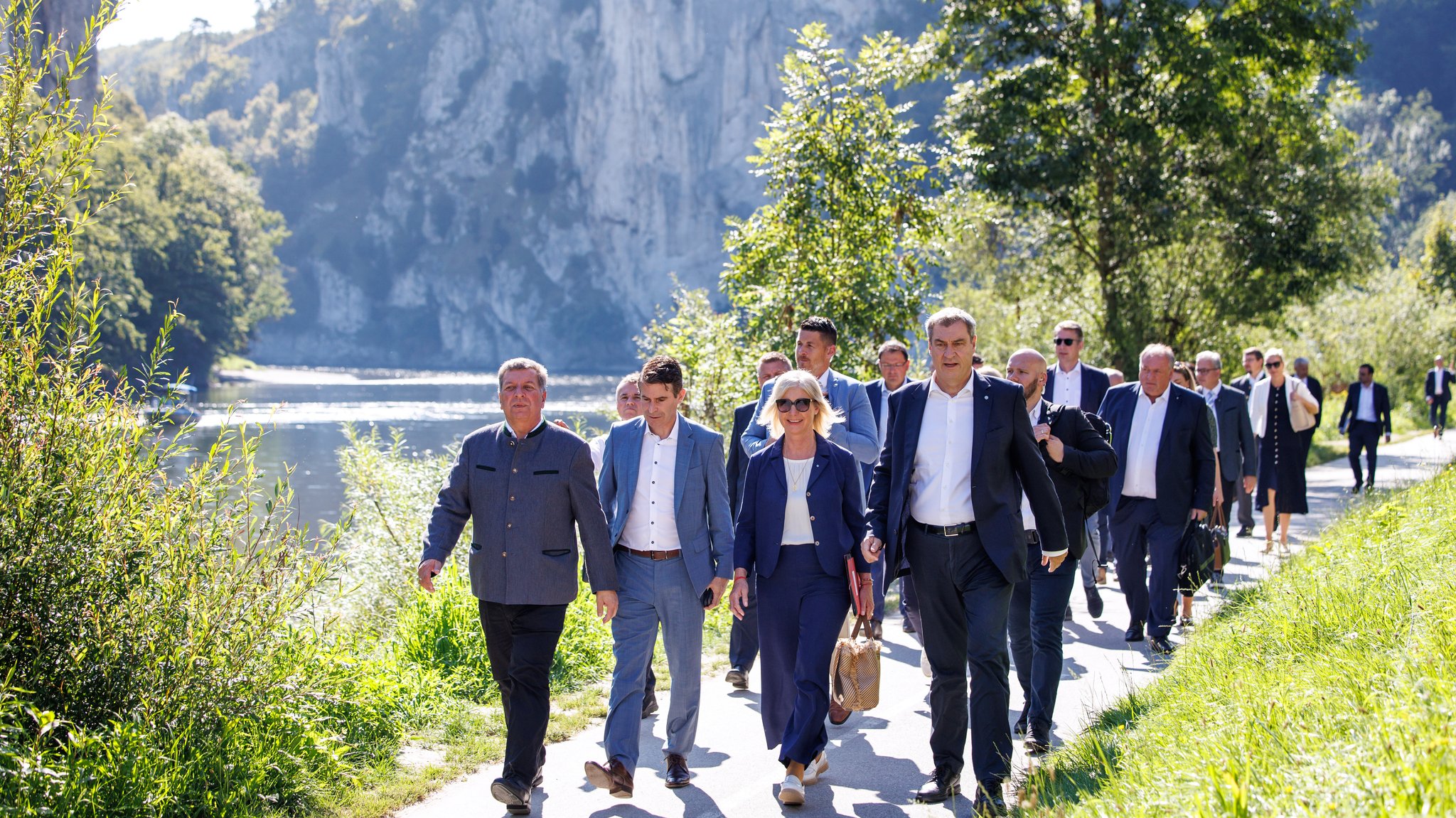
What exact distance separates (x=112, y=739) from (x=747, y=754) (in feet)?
9.40

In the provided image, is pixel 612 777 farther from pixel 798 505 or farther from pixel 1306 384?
pixel 1306 384

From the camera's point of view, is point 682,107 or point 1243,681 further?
point 682,107

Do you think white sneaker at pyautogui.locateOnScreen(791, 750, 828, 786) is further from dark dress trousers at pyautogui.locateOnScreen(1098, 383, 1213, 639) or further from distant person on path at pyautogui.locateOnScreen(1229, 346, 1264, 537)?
distant person on path at pyautogui.locateOnScreen(1229, 346, 1264, 537)

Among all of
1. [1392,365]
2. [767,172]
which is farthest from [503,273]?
[767,172]

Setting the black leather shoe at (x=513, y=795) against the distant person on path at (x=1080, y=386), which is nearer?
the black leather shoe at (x=513, y=795)

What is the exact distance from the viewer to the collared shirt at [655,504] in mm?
5492

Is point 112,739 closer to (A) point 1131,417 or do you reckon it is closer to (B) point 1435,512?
(A) point 1131,417

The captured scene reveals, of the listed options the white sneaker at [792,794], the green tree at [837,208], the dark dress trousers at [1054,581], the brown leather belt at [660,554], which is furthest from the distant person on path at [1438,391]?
the white sneaker at [792,794]

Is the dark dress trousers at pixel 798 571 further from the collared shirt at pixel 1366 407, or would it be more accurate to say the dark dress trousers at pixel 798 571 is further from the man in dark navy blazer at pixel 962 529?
the collared shirt at pixel 1366 407

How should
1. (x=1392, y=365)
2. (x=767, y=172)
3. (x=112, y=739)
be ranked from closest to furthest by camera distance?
1. (x=112, y=739)
2. (x=767, y=172)
3. (x=1392, y=365)

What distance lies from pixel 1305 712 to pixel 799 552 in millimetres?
2141

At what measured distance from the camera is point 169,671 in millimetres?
4930

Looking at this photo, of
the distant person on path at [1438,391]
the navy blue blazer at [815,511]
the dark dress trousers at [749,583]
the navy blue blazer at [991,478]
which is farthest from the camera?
the distant person on path at [1438,391]

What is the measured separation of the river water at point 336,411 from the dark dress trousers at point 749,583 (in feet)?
5.25
